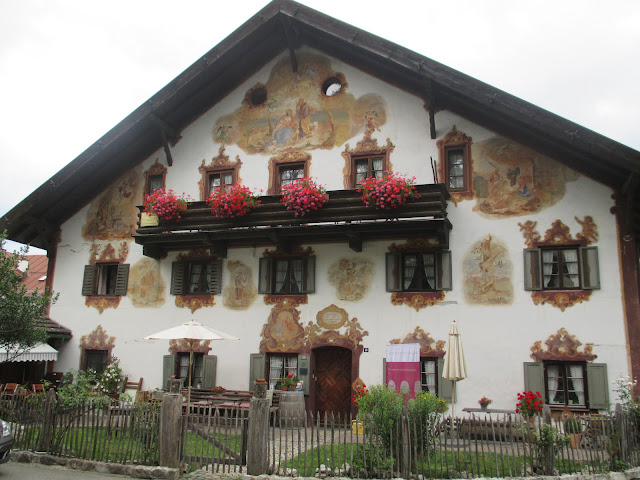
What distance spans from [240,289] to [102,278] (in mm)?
4903

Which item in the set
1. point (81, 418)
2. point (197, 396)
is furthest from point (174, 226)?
point (81, 418)

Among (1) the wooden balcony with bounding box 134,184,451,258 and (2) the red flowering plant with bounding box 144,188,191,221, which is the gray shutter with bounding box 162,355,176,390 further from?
(2) the red flowering plant with bounding box 144,188,191,221

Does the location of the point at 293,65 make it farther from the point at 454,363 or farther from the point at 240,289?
the point at 454,363

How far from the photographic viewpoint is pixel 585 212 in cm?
1409

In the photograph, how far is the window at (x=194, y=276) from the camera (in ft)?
55.6

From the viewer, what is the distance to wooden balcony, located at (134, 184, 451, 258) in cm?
1437

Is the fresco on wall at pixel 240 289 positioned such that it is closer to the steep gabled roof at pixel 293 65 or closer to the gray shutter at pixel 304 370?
the gray shutter at pixel 304 370

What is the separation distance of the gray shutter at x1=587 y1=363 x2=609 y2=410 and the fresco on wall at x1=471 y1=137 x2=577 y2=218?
153 inches

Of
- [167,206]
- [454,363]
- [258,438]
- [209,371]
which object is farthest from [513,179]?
[209,371]

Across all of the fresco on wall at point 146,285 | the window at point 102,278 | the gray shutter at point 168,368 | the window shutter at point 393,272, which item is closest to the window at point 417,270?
the window shutter at point 393,272

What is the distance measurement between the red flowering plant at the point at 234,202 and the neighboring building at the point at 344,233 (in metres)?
0.33

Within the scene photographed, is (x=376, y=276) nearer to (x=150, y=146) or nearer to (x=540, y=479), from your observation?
(x=540, y=479)

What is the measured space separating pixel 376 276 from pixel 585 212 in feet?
17.2

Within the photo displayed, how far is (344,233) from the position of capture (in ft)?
49.7
